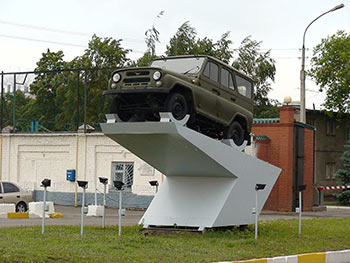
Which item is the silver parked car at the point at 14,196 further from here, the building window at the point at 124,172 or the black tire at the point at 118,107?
the black tire at the point at 118,107

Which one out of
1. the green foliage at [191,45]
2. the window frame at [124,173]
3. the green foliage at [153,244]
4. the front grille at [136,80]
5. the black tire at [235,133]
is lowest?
the green foliage at [153,244]

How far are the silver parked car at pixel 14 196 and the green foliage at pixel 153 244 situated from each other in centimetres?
1008

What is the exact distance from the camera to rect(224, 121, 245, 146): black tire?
1727 cm

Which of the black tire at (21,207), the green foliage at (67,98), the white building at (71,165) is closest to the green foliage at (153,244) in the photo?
the black tire at (21,207)

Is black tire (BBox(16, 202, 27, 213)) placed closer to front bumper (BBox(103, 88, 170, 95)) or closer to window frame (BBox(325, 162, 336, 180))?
front bumper (BBox(103, 88, 170, 95))

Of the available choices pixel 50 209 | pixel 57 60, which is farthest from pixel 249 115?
pixel 57 60

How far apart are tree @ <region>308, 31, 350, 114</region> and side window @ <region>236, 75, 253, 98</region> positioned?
113ft

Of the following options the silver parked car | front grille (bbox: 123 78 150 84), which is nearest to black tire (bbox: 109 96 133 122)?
front grille (bbox: 123 78 150 84)

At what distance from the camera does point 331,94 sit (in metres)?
52.5

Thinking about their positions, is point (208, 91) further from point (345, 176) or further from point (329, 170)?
point (329, 170)

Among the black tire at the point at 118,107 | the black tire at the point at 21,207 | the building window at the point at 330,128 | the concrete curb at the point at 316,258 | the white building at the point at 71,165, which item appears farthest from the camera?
the building window at the point at 330,128

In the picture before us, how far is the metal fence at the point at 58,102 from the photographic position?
35219mm

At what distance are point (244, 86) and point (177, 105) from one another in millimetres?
3358

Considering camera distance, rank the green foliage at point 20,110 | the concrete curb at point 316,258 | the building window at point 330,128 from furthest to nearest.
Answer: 1. the building window at point 330,128
2. the green foliage at point 20,110
3. the concrete curb at point 316,258
